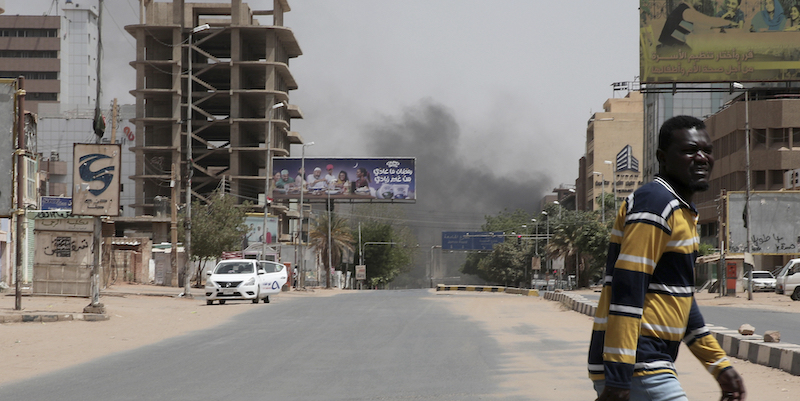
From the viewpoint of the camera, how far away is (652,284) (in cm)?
365

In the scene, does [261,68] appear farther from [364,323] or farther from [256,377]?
[256,377]

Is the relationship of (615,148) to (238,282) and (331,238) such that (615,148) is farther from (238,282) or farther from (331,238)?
(238,282)

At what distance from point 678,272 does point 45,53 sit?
142m

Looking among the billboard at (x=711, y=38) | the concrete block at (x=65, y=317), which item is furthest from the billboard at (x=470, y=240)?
the concrete block at (x=65, y=317)

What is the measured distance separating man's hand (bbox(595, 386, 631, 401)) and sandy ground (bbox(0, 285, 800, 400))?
19.9 feet

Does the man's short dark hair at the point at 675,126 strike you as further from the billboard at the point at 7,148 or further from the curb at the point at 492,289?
the curb at the point at 492,289

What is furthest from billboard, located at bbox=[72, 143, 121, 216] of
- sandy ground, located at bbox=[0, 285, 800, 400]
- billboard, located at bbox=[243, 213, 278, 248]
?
billboard, located at bbox=[243, 213, 278, 248]

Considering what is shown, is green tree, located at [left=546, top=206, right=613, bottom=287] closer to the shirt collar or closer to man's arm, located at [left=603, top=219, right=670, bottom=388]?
the shirt collar

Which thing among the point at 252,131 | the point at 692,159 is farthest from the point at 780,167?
the point at 692,159

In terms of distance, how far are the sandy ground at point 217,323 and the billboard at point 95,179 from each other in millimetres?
2824

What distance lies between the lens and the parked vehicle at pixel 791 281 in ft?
121

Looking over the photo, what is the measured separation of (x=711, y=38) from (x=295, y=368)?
1469 inches

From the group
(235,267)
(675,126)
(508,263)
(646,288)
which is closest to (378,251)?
(508,263)

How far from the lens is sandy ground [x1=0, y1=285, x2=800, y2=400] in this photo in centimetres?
1041
